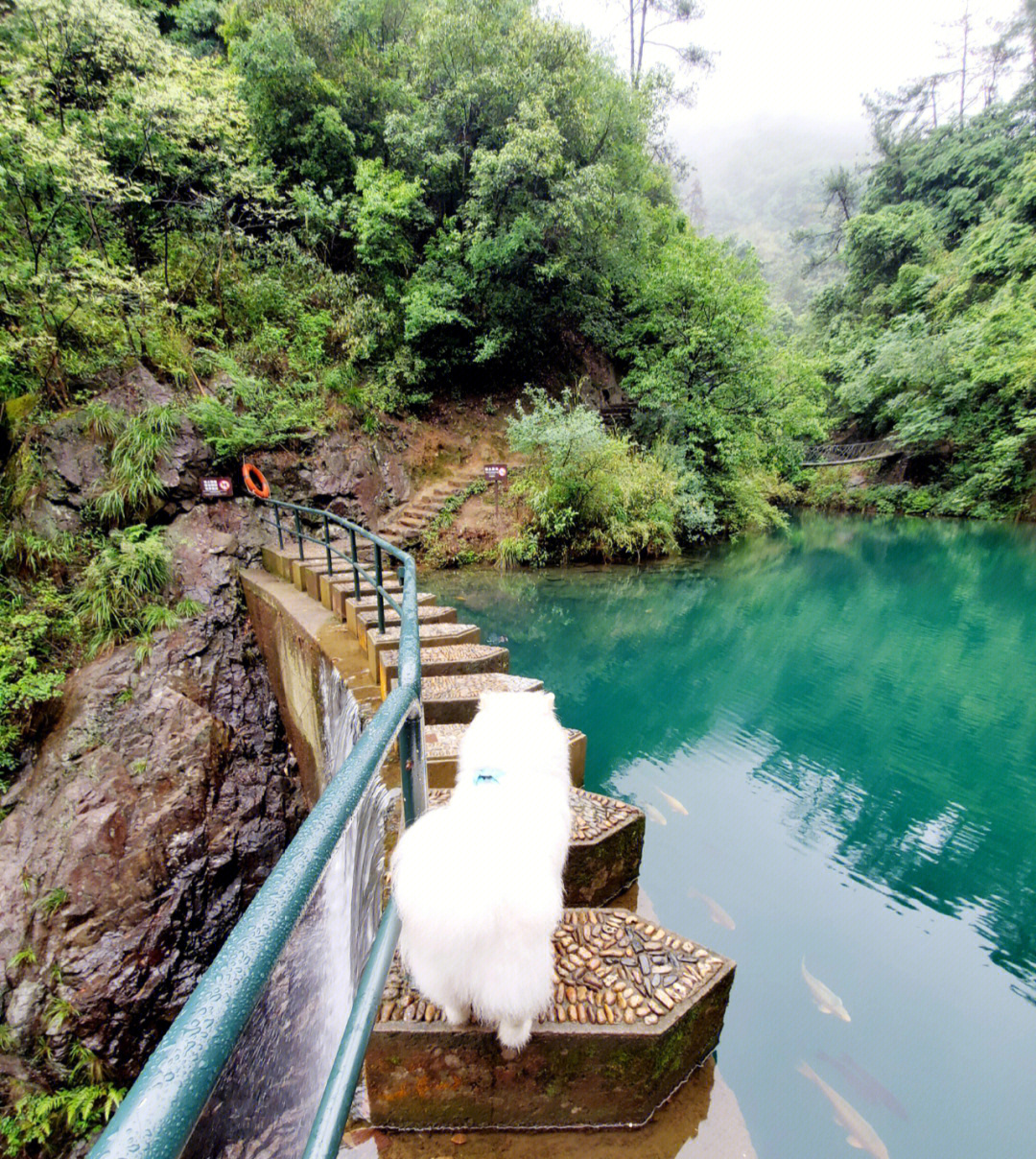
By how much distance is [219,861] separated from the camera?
489 centimetres

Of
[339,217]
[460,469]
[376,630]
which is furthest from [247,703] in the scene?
[339,217]

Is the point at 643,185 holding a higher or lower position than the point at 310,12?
lower

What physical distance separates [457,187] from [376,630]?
467 inches

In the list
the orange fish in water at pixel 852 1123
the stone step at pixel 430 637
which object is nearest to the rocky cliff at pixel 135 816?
the stone step at pixel 430 637

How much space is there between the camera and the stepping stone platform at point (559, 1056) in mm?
1608

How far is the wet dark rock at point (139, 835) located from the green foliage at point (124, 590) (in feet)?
0.78

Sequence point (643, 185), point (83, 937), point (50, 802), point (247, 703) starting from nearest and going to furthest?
point (83, 937) → point (50, 802) → point (247, 703) → point (643, 185)

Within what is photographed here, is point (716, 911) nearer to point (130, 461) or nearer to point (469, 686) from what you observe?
point (469, 686)

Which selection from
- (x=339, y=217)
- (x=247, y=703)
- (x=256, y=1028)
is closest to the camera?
(x=256, y=1028)

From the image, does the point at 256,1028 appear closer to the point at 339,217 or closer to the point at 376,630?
the point at 376,630

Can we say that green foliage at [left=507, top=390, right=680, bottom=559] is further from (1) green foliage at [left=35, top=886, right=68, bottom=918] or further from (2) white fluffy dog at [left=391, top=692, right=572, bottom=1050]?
(2) white fluffy dog at [left=391, top=692, right=572, bottom=1050]

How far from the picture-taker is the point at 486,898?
52.0 inches

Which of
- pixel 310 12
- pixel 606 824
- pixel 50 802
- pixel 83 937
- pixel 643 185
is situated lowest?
pixel 83 937

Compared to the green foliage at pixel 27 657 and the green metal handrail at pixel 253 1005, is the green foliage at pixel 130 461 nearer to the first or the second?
the green foliage at pixel 27 657
